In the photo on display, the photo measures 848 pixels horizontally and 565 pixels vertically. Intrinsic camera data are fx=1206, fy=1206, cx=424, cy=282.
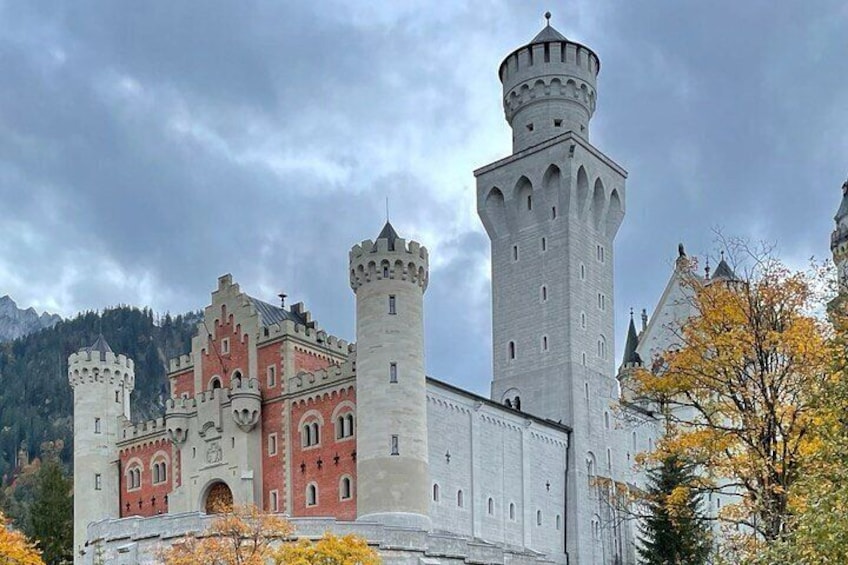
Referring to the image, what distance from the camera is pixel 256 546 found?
45.3 m

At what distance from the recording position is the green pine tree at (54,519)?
77.6 m

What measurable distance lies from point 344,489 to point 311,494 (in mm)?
2390

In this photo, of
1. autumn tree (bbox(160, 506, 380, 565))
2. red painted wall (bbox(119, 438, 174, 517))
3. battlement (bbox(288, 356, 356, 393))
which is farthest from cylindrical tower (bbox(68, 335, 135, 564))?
autumn tree (bbox(160, 506, 380, 565))

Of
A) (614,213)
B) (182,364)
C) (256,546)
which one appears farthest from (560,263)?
(256,546)

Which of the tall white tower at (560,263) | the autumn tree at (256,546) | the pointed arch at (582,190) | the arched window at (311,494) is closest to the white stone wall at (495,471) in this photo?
the tall white tower at (560,263)

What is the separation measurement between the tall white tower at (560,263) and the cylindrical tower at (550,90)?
0.07 metres

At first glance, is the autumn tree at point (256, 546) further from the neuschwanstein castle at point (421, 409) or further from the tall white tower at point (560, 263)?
the tall white tower at point (560, 263)

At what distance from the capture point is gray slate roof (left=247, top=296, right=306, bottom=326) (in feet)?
212

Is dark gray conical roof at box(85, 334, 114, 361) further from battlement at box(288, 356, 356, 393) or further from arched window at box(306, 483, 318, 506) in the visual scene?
arched window at box(306, 483, 318, 506)

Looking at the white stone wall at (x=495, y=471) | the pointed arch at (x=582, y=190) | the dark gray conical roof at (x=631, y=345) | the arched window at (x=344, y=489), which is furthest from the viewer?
the dark gray conical roof at (x=631, y=345)

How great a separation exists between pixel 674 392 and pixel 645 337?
6470 centimetres

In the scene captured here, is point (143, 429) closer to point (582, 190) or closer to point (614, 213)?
point (582, 190)

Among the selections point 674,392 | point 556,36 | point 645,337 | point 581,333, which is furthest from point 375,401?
point 645,337

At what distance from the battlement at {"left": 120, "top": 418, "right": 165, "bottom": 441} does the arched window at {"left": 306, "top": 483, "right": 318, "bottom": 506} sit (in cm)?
1174
